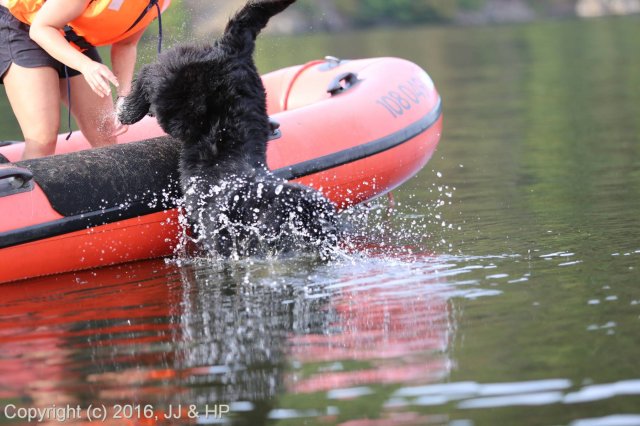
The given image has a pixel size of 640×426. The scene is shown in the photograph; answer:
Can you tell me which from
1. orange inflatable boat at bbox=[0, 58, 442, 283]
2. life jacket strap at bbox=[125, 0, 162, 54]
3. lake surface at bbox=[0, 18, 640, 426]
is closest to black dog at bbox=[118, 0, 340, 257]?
lake surface at bbox=[0, 18, 640, 426]

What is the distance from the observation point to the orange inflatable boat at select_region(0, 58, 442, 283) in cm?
552

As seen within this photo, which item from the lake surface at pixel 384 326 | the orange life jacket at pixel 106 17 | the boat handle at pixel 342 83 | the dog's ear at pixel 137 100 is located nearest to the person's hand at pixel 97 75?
the dog's ear at pixel 137 100

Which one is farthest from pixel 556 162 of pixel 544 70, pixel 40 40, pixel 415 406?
pixel 544 70

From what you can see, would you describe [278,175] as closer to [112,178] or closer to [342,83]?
[112,178]

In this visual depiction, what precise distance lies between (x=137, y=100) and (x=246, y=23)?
66cm

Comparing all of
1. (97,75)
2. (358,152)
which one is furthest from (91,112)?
(358,152)

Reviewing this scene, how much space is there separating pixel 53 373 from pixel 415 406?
4.38 feet

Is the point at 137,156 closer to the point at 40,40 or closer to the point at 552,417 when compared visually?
the point at 40,40

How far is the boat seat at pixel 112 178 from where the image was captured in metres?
5.59

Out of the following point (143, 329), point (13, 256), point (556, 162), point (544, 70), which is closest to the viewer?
point (143, 329)

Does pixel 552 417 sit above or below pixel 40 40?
below

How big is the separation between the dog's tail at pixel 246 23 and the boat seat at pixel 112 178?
710 millimetres

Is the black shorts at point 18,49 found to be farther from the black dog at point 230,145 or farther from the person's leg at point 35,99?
the black dog at point 230,145

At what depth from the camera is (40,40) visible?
548cm
